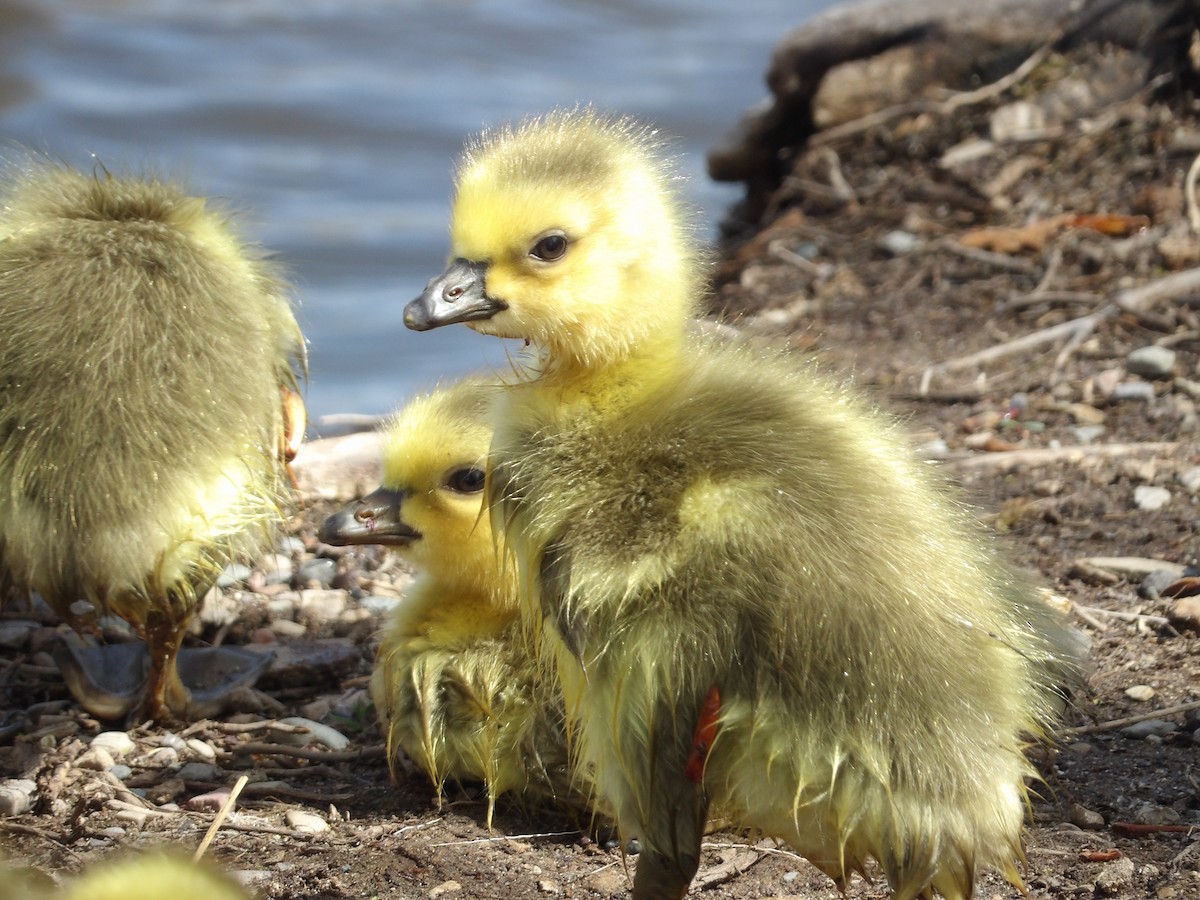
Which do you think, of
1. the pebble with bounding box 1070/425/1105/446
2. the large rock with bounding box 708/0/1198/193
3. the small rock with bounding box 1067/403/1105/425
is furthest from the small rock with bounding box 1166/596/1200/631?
the large rock with bounding box 708/0/1198/193

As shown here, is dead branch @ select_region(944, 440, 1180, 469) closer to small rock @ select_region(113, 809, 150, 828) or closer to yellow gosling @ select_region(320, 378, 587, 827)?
yellow gosling @ select_region(320, 378, 587, 827)

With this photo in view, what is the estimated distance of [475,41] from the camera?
484 inches

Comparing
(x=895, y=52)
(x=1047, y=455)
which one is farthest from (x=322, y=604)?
(x=895, y=52)

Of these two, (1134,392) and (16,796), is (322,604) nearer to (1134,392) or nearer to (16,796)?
(16,796)

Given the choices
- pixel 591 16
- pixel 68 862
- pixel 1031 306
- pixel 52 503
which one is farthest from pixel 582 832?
pixel 591 16

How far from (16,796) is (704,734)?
59.5 inches

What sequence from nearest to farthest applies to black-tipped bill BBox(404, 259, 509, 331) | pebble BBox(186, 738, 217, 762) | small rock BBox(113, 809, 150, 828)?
black-tipped bill BBox(404, 259, 509, 331) < small rock BBox(113, 809, 150, 828) < pebble BBox(186, 738, 217, 762)

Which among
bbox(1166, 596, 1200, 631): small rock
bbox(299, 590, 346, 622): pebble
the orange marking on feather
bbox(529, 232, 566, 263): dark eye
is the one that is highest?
bbox(529, 232, 566, 263): dark eye

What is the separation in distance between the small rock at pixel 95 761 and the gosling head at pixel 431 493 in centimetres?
65

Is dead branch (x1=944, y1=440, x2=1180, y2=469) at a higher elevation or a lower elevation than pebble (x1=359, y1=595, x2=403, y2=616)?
higher

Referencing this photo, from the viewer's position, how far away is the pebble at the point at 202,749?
3.64 metres

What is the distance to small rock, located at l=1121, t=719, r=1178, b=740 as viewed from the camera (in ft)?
10.9

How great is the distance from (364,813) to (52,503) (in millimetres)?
887

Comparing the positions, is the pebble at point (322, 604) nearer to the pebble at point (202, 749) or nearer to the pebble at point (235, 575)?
the pebble at point (235, 575)
